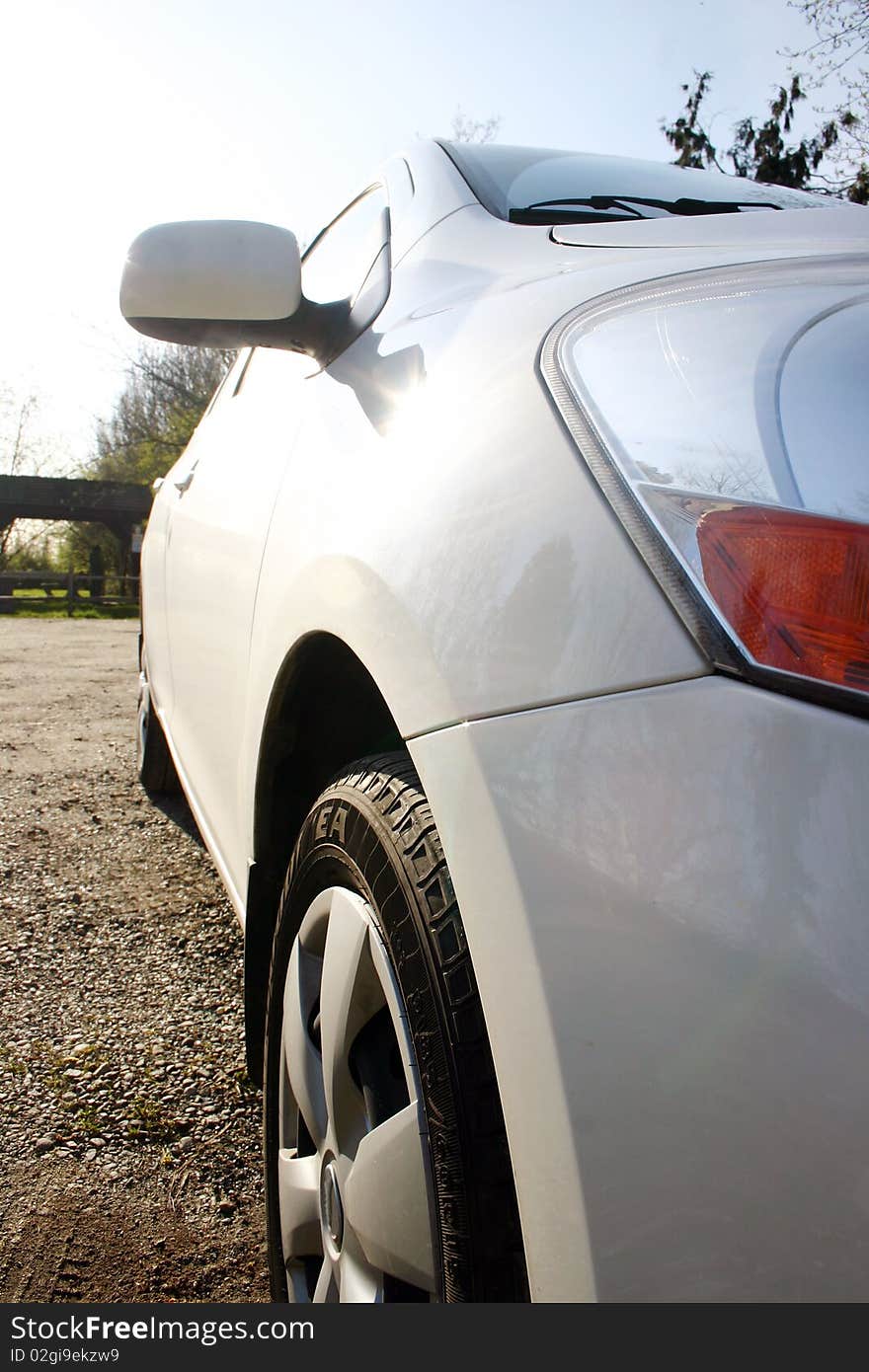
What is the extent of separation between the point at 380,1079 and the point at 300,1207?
0.93ft

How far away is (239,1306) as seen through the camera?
3.17 feet

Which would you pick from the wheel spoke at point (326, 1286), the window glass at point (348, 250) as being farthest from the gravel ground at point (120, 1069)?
the window glass at point (348, 250)

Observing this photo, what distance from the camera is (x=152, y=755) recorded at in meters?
4.25

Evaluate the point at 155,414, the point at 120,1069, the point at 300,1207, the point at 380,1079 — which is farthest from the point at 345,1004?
the point at 155,414

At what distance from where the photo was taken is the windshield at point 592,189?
1.80 m

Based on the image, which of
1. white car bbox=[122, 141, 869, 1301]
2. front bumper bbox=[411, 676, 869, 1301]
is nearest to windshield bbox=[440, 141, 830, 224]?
white car bbox=[122, 141, 869, 1301]

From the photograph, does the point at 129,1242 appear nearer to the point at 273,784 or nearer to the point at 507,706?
the point at 273,784

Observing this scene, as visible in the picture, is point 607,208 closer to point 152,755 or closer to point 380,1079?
point 380,1079

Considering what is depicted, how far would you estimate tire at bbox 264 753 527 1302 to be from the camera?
86 cm

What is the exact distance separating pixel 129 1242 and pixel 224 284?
1.49m

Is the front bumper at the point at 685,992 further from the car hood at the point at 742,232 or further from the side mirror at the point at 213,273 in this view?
the side mirror at the point at 213,273

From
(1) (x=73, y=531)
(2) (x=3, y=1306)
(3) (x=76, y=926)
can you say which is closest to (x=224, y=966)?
(3) (x=76, y=926)

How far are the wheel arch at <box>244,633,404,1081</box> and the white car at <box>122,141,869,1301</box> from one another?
11 millimetres

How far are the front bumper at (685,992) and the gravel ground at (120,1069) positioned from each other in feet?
3.51
